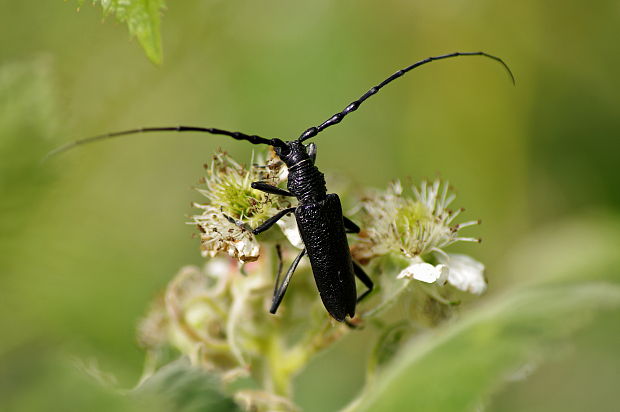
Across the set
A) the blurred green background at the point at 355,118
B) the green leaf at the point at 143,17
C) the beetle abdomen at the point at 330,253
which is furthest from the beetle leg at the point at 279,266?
the blurred green background at the point at 355,118

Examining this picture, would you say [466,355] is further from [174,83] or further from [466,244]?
[174,83]

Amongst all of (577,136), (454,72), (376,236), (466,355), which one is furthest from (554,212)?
(466,355)

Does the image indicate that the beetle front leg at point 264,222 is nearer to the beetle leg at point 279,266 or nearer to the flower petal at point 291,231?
the flower petal at point 291,231

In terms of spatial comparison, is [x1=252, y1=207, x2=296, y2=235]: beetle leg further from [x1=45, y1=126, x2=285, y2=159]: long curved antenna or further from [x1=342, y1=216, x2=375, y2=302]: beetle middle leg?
[x1=45, y1=126, x2=285, y2=159]: long curved antenna

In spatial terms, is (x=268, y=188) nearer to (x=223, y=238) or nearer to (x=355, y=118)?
(x=223, y=238)

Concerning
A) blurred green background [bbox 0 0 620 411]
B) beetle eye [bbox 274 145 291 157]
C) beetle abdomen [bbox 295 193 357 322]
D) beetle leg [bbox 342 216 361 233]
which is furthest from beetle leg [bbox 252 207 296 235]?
blurred green background [bbox 0 0 620 411]

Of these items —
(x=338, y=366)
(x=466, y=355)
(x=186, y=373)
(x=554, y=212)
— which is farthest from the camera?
A: (x=554, y=212)
